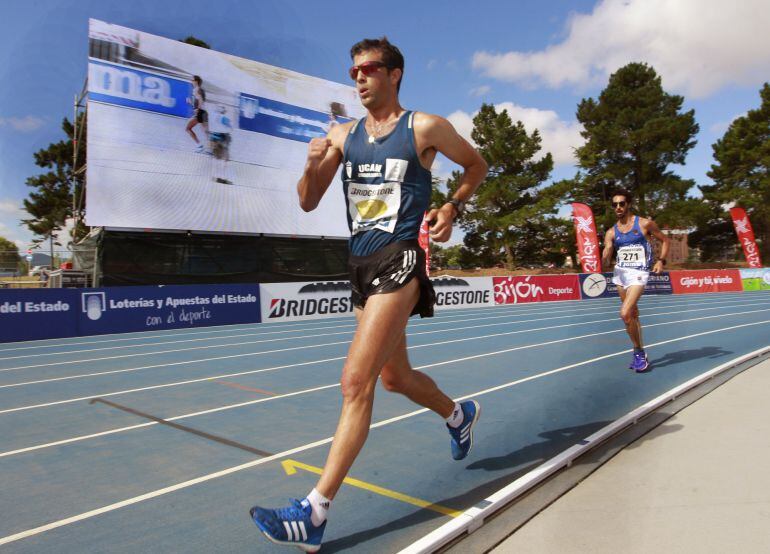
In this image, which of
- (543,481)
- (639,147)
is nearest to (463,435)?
(543,481)

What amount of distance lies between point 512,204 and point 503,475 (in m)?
43.3

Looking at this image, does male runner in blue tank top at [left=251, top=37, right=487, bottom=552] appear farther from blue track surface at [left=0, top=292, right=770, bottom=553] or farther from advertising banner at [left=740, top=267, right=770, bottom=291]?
advertising banner at [left=740, top=267, right=770, bottom=291]

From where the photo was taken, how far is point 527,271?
43.9m

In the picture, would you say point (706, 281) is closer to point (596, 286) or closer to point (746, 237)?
point (746, 237)

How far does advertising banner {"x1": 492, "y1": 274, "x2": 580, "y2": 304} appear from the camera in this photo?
22.2 metres

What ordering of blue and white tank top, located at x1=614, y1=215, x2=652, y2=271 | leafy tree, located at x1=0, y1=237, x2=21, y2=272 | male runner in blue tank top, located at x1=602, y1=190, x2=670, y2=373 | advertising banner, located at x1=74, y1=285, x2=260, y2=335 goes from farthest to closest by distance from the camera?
leafy tree, located at x1=0, y1=237, x2=21, y2=272 → advertising banner, located at x1=74, y1=285, x2=260, y2=335 → blue and white tank top, located at x1=614, y1=215, x2=652, y2=271 → male runner in blue tank top, located at x1=602, y1=190, x2=670, y2=373

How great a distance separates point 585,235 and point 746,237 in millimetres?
13496

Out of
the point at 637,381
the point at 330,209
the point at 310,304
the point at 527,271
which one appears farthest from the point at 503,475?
the point at 527,271

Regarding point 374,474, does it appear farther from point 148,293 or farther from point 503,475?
point 148,293

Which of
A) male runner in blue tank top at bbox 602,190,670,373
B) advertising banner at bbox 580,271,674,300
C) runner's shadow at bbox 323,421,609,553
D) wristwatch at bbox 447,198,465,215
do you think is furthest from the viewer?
advertising banner at bbox 580,271,674,300

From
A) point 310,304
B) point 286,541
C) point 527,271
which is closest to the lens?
point 286,541

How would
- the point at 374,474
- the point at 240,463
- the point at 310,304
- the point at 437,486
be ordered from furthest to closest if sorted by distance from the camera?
the point at 310,304 → the point at 240,463 → the point at 374,474 → the point at 437,486

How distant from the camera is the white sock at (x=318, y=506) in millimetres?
2283

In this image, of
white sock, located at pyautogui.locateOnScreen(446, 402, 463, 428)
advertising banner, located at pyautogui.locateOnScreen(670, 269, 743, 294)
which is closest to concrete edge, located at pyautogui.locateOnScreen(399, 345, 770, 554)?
white sock, located at pyautogui.locateOnScreen(446, 402, 463, 428)
